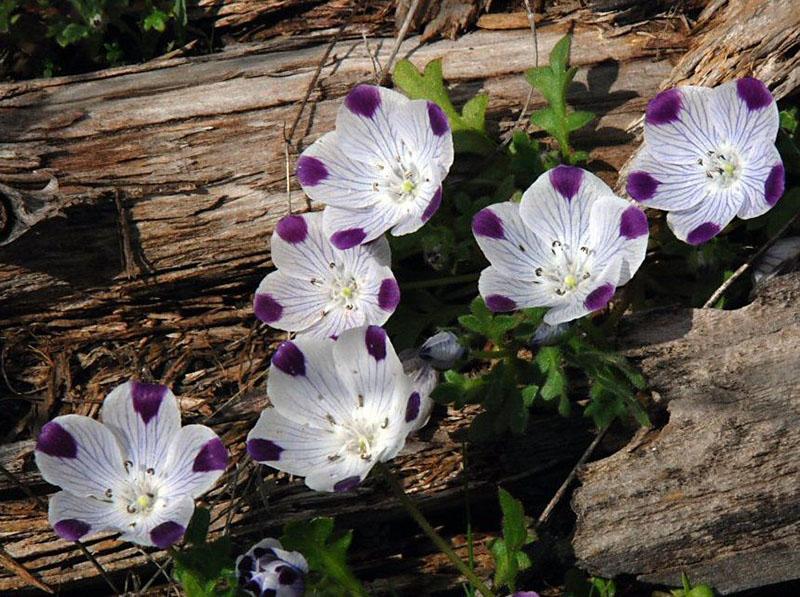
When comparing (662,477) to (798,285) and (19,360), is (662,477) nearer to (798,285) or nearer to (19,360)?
(798,285)

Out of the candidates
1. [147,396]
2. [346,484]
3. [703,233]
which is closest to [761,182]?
[703,233]

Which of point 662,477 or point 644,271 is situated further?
point 644,271

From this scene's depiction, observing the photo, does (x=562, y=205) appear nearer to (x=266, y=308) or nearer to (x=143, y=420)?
(x=266, y=308)

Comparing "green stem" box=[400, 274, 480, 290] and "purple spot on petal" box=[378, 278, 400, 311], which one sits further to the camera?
"green stem" box=[400, 274, 480, 290]

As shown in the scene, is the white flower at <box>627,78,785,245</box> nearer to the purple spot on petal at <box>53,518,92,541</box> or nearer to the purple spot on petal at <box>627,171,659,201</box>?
the purple spot on petal at <box>627,171,659,201</box>

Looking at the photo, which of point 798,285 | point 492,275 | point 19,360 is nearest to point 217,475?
point 492,275

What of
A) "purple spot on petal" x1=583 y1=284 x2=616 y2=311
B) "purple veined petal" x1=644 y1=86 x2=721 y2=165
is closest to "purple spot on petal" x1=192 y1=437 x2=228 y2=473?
"purple spot on petal" x1=583 y1=284 x2=616 y2=311
